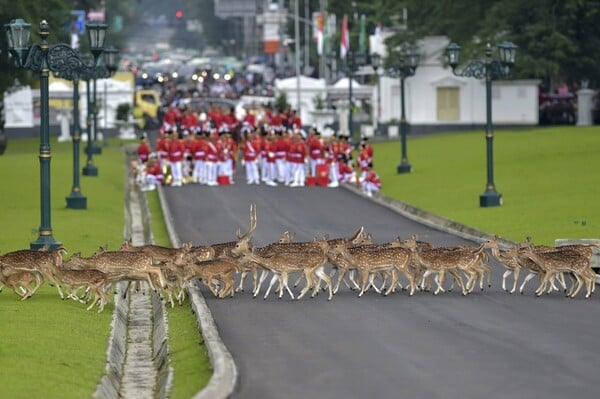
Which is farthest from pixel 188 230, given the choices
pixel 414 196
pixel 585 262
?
pixel 585 262

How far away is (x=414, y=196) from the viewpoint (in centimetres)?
4444

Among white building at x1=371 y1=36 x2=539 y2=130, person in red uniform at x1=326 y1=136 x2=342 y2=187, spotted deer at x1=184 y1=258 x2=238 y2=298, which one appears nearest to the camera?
spotted deer at x1=184 y1=258 x2=238 y2=298

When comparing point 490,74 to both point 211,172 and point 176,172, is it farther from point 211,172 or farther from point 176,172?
point 176,172

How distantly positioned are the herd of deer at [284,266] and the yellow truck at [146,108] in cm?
6831

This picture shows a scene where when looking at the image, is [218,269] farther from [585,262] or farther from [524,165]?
[524,165]

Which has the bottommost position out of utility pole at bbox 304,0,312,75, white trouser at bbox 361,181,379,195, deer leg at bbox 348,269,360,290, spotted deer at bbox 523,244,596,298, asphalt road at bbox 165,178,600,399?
asphalt road at bbox 165,178,600,399

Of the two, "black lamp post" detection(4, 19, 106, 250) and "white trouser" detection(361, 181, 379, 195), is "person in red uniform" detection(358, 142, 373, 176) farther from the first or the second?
"black lamp post" detection(4, 19, 106, 250)

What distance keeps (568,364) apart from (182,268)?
7.42 m

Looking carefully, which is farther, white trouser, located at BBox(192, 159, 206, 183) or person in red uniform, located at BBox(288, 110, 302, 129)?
person in red uniform, located at BBox(288, 110, 302, 129)

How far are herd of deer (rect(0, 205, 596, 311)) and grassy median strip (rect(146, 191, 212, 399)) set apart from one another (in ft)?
1.97

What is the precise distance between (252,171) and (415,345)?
113 ft

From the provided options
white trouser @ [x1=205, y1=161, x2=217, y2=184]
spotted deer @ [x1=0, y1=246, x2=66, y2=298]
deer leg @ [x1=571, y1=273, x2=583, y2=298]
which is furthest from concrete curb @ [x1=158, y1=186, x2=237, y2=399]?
white trouser @ [x1=205, y1=161, x2=217, y2=184]

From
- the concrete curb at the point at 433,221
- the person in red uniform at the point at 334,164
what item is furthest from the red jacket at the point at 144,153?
the concrete curb at the point at 433,221

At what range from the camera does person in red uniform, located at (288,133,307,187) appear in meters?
50.8
